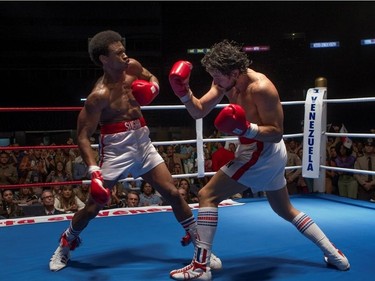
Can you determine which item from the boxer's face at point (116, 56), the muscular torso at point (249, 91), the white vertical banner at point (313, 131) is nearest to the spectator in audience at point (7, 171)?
the white vertical banner at point (313, 131)

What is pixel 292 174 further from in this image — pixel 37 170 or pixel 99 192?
pixel 99 192

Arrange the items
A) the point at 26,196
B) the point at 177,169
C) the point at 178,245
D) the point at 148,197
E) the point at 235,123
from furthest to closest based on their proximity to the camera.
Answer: the point at 177,169 < the point at 26,196 < the point at 148,197 < the point at 178,245 < the point at 235,123

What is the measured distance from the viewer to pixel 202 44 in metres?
12.4

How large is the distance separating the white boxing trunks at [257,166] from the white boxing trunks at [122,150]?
47cm

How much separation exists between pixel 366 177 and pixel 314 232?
11.0 feet

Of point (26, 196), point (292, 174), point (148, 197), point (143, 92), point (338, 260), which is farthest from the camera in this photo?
point (292, 174)

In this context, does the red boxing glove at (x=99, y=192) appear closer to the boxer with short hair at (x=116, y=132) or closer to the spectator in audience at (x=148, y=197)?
the boxer with short hair at (x=116, y=132)

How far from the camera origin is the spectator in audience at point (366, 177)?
4953mm

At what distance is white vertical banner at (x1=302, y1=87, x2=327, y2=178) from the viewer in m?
3.66

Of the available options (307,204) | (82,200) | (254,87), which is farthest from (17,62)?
(254,87)

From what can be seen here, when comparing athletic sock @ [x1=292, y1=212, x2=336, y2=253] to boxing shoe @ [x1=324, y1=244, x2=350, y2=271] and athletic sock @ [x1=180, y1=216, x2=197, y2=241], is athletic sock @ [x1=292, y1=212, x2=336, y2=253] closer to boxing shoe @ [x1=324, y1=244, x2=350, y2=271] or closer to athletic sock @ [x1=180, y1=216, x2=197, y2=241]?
boxing shoe @ [x1=324, y1=244, x2=350, y2=271]

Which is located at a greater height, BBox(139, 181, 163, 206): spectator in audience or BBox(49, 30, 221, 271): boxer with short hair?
BBox(49, 30, 221, 271): boxer with short hair

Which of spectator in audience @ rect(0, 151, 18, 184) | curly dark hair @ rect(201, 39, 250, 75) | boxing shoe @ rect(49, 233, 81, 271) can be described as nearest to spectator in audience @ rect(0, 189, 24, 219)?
spectator in audience @ rect(0, 151, 18, 184)

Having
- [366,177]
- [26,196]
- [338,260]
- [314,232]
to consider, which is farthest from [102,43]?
[366,177]
